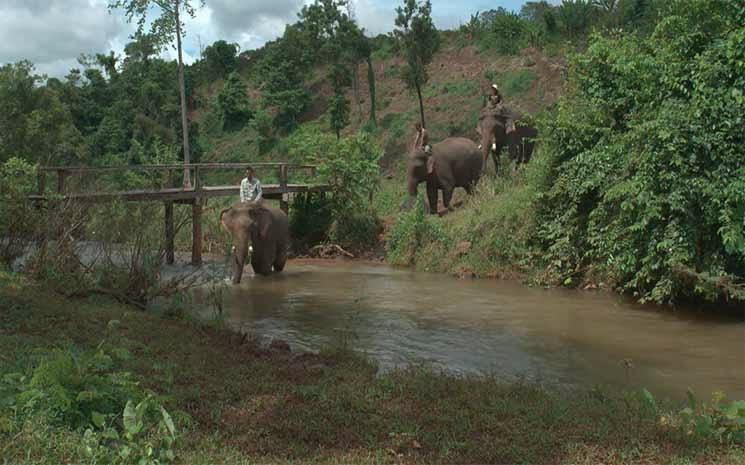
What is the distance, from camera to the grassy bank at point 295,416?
188 inches

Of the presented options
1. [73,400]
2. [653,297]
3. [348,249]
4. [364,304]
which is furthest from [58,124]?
[73,400]

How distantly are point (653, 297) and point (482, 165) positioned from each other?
11.6m

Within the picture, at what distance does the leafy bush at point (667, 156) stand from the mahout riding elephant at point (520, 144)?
911cm

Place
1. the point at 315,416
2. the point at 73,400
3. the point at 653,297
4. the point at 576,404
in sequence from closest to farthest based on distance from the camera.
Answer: the point at 73,400
the point at 315,416
the point at 576,404
the point at 653,297

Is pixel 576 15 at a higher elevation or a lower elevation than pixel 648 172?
higher

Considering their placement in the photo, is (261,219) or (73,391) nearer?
(73,391)

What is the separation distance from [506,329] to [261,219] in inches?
295

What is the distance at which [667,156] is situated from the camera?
1205 cm

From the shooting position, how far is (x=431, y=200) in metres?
23.5

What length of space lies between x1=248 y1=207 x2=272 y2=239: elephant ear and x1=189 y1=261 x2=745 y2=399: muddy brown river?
44.8 inches

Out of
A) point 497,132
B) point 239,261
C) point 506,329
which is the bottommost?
point 506,329

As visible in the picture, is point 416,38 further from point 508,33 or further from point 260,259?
point 260,259

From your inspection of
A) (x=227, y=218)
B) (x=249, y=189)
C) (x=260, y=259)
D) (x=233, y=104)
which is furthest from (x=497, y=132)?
(x=233, y=104)

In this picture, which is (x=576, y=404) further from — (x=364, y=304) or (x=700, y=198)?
(x=364, y=304)
